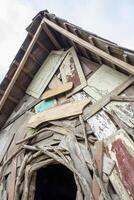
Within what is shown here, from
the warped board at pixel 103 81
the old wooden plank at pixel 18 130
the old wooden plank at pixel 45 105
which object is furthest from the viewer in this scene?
the old wooden plank at pixel 18 130

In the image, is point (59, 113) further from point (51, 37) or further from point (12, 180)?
point (51, 37)

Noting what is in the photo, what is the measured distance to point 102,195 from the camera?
4.41 meters

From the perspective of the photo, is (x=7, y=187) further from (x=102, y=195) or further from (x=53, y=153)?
(x=102, y=195)

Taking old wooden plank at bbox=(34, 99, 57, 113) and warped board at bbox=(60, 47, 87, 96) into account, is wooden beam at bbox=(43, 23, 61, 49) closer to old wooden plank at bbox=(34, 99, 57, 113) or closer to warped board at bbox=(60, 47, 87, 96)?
warped board at bbox=(60, 47, 87, 96)

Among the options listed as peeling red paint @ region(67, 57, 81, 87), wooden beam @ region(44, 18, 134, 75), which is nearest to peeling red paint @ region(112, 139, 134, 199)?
wooden beam @ region(44, 18, 134, 75)

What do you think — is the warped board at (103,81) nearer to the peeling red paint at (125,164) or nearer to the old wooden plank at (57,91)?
the old wooden plank at (57,91)

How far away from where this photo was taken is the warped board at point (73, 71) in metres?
5.88

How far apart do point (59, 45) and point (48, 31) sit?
17.3 inches

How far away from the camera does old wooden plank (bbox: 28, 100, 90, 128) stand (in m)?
5.57

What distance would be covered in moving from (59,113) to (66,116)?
0.79 ft

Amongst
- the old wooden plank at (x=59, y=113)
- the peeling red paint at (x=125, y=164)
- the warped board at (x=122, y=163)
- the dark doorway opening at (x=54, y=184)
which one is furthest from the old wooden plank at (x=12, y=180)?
the peeling red paint at (x=125, y=164)

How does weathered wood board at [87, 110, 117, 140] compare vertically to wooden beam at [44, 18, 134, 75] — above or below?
below

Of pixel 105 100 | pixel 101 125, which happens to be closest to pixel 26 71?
pixel 105 100

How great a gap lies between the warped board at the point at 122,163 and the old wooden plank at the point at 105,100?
0.67 m
